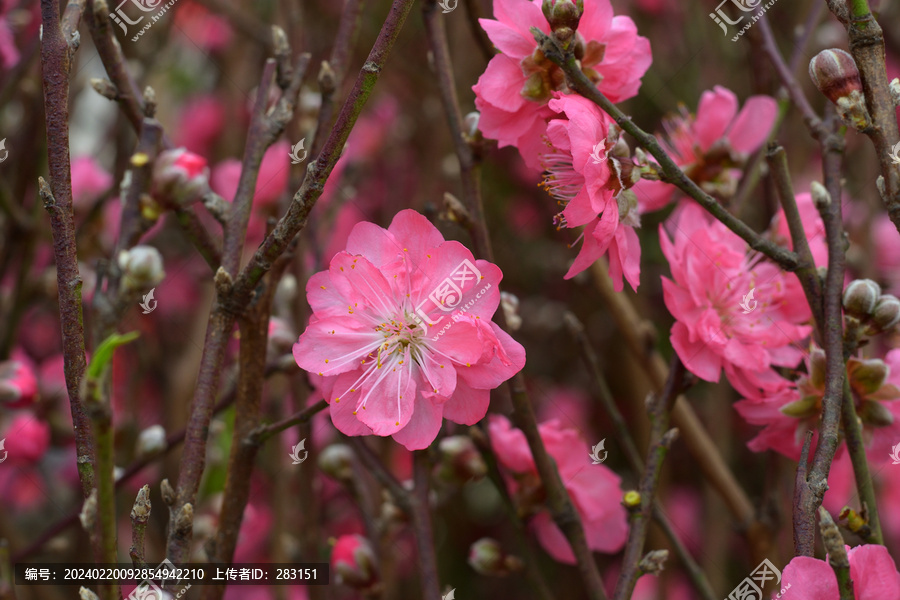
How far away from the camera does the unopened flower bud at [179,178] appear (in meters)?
0.95

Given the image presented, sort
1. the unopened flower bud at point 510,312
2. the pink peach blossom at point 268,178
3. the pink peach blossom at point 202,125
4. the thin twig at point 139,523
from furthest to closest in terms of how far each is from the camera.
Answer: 1. the pink peach blossom at point 202,125
2. the pink peach blossom at point 268,178
3. the unopened flower bud at point 510,312
4. the thin twig at point 139,523

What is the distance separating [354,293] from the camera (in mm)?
799

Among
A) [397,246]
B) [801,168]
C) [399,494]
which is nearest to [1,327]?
[399,494]

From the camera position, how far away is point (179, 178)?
3.17ft

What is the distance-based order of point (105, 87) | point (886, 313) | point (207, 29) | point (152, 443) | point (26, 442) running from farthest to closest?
point (207, 29), point (26, 442), point (152, 443), point (105, 87), point (886, 313)

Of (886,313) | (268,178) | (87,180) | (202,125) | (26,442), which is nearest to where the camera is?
(886,313)

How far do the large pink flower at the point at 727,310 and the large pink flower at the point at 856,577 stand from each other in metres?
0.23

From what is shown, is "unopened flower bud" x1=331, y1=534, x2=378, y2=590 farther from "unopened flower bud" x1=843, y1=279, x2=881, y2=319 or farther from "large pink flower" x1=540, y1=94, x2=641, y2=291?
"unopened flower bud" x1=843, y1=279, x2=881, y2=319

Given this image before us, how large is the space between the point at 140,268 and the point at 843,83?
2.90 ft

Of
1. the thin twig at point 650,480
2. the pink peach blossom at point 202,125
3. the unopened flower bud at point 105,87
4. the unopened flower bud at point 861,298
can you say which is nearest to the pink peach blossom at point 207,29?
the pink peach blossom at point 202,125

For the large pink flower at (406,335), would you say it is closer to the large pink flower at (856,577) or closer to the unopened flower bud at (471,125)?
the unopened flower bud at (471,125)

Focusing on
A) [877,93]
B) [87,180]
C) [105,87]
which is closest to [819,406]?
[877,93]

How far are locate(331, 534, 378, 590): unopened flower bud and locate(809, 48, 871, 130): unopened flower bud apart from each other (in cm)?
88

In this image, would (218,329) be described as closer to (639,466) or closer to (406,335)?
(406,335)
